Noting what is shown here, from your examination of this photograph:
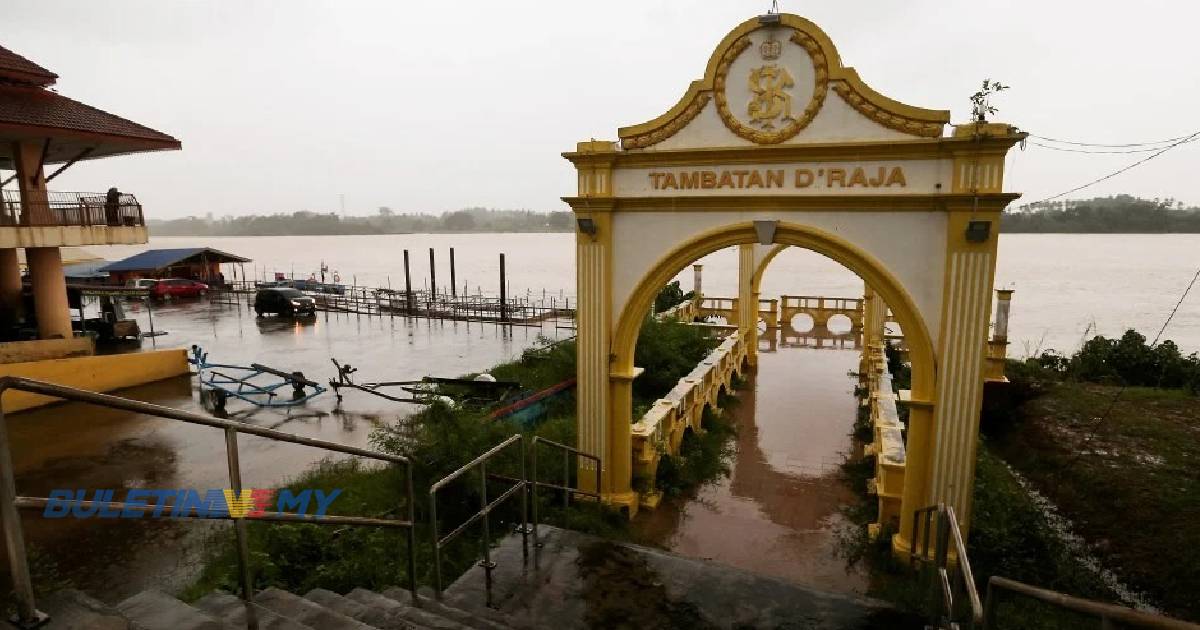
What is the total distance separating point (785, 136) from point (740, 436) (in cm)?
588

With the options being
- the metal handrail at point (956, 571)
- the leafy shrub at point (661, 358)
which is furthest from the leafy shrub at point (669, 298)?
the metal handrail at point (956, 571)

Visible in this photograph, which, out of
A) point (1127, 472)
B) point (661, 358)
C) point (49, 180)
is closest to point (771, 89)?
point (661, 358)

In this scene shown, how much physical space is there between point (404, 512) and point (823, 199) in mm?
5407

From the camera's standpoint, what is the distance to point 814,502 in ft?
27.2

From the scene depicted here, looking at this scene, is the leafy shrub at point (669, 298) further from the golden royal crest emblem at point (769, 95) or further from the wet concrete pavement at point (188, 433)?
the golden royal crest emblem at point (769, 95)

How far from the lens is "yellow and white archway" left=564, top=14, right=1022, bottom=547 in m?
5.95

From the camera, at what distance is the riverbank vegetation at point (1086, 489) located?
6.57 metres

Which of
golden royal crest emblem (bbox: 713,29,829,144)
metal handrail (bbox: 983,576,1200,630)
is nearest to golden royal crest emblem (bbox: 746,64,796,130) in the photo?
golden royal crest emblem (bbox: 713,29,829,144)

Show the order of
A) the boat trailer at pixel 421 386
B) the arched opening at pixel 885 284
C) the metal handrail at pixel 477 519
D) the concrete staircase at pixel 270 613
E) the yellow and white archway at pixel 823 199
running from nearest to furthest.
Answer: the concrete staircase at pixel 270 613 < the metal handrail at pixel 477 519 < the yellow and white archway at pixel 823 199 < the arched opening at pixel 885 284 < the boat trailer at pixel 421 386

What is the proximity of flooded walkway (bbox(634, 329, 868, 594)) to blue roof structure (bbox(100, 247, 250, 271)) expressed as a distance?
85.7 feet

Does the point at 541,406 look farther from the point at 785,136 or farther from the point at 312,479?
the point at 785,136

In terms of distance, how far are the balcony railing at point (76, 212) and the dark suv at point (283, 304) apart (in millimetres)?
9043

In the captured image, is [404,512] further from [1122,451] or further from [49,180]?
[49,180]

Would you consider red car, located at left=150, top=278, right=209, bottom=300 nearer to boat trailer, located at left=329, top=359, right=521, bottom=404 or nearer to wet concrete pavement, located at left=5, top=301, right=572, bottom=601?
wet concrete pavement, located at left=5, top=301, right=572, bottom=601
